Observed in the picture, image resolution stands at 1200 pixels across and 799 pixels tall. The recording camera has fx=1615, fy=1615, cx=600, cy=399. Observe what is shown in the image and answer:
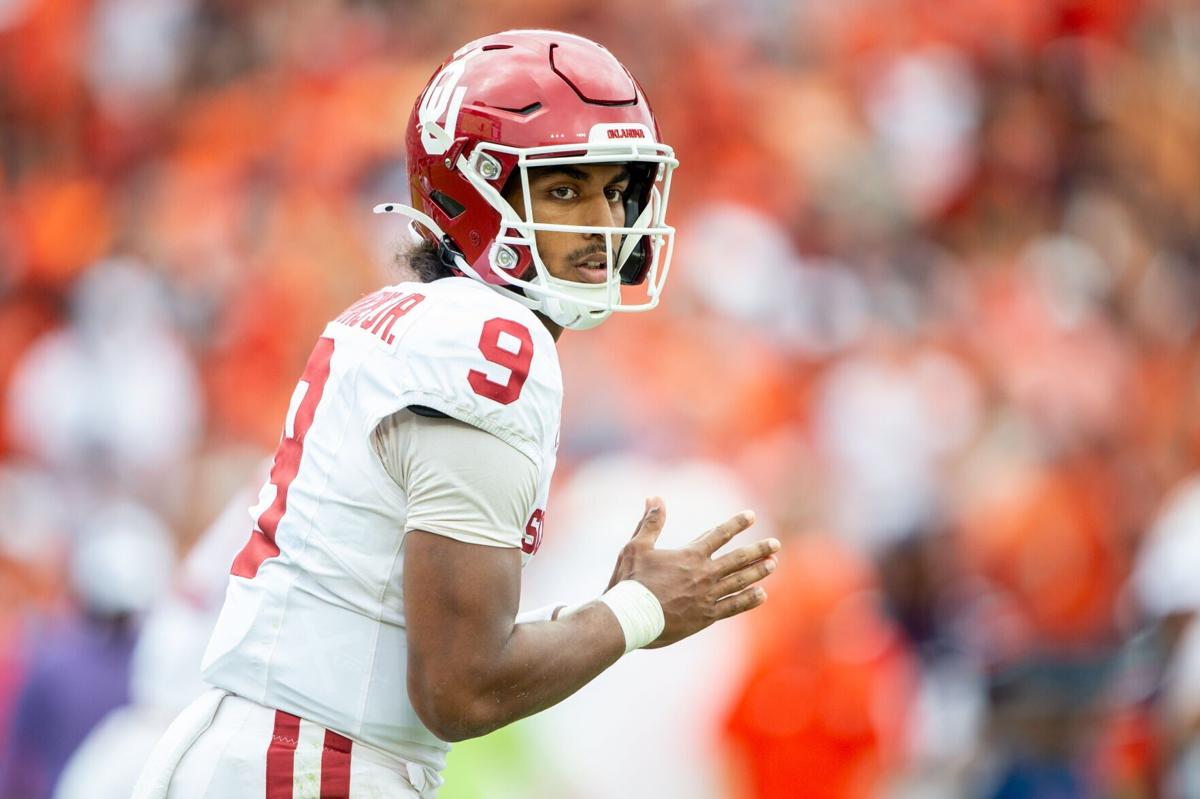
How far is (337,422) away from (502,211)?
1.56ft

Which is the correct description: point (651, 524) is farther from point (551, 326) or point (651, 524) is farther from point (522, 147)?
point (522, 147)

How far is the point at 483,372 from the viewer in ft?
7.45

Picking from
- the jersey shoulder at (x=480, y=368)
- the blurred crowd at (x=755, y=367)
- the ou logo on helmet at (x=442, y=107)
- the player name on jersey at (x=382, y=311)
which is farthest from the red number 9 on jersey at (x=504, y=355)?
the blurred crowd at (x=755, y=367)

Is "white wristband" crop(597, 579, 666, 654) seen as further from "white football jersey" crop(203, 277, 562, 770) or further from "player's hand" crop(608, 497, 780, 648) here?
"white football jersey" crop(203, 277, 562, 770)

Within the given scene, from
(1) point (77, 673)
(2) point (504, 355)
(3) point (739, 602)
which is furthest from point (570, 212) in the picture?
(1) point (77, 673)

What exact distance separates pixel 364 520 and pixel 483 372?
29cm

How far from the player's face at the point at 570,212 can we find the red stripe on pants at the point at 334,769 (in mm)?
830

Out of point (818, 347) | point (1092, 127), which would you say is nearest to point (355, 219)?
point (818, 347)

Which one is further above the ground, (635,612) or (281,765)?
(635,612)

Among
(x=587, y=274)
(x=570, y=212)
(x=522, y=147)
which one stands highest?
(x=522, y=147)

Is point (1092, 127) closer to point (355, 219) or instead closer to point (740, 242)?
point (740, 242)

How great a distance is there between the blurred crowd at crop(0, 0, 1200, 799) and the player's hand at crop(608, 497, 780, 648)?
8.93ft

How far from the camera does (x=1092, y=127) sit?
334 inches

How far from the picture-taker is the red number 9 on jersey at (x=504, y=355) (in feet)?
7.45
